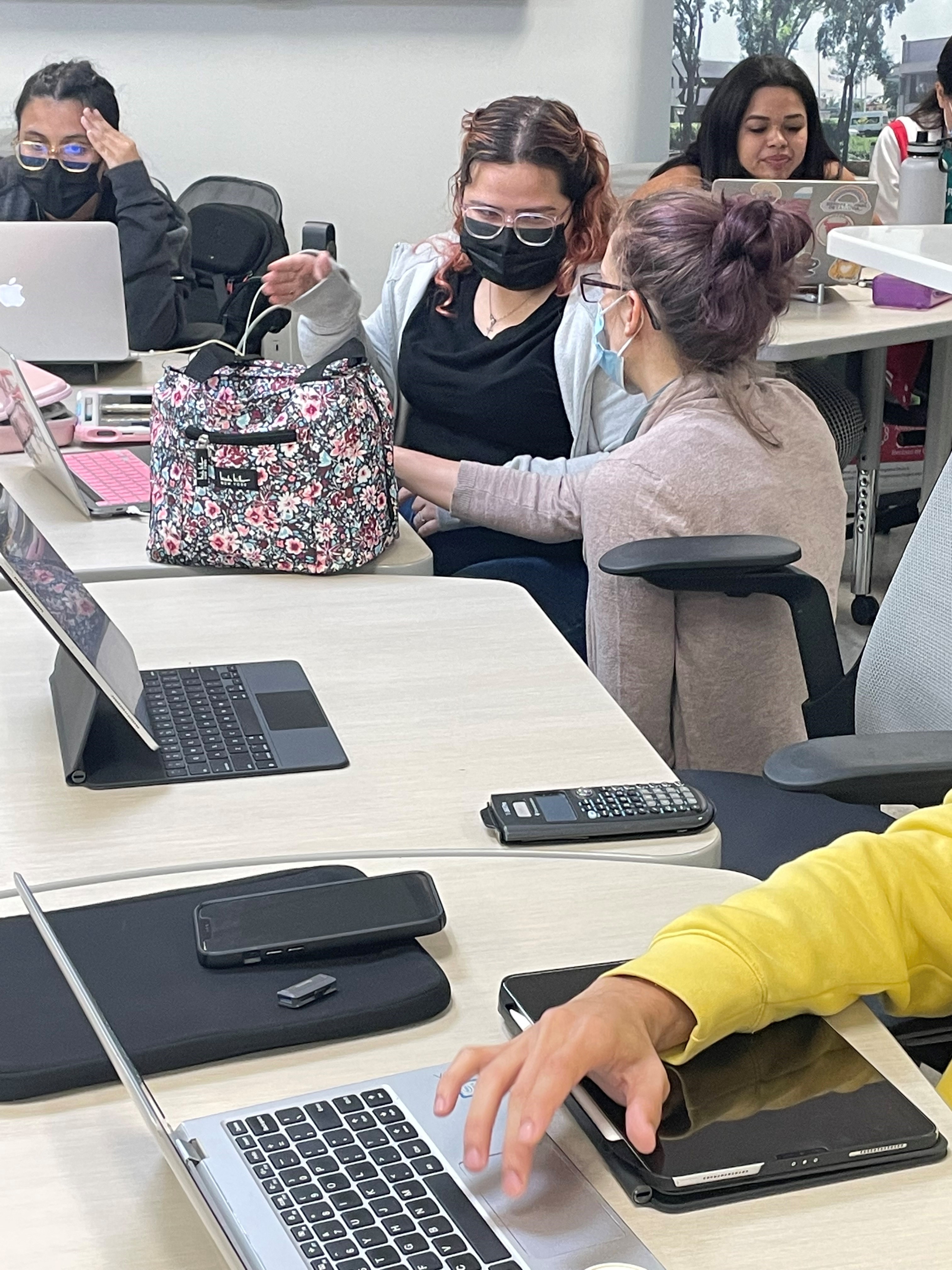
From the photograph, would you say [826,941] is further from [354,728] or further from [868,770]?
[354,728]

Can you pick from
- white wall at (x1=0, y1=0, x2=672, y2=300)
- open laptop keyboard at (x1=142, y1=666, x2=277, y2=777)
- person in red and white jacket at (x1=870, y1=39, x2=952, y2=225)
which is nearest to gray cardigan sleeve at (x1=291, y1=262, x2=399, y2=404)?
open laptop keyboard at (x1=142, y1=666, x2=277, y2=777)

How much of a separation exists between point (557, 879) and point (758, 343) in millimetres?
1026

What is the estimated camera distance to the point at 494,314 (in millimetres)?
2479

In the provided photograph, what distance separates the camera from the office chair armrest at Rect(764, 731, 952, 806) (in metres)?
1.22

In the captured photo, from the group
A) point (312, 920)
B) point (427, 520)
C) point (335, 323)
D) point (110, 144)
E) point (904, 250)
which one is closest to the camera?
point (312, 920)

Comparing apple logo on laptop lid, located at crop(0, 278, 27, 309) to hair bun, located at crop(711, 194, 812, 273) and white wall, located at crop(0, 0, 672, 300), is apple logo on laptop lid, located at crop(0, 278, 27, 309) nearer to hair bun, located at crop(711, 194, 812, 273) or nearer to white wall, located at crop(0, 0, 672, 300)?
hair bun, located at crop(711, 194, 812, 273)

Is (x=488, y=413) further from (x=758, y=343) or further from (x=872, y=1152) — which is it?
(x=872, y=1152)

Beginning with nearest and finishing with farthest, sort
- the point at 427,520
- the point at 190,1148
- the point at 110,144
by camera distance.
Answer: the point at 190,1148 → the point at 427,520 → the point at 110,144

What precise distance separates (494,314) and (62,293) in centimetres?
75

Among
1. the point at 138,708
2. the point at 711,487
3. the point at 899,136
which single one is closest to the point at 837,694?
the point at 711,487

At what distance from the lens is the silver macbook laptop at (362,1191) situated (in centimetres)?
70

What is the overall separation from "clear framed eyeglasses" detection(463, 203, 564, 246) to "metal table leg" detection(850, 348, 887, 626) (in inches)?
56.4

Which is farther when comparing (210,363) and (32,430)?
(32,430)

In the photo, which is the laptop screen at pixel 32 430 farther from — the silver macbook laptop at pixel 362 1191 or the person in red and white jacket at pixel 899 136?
the person in red and white jacket at pixel 899 136
